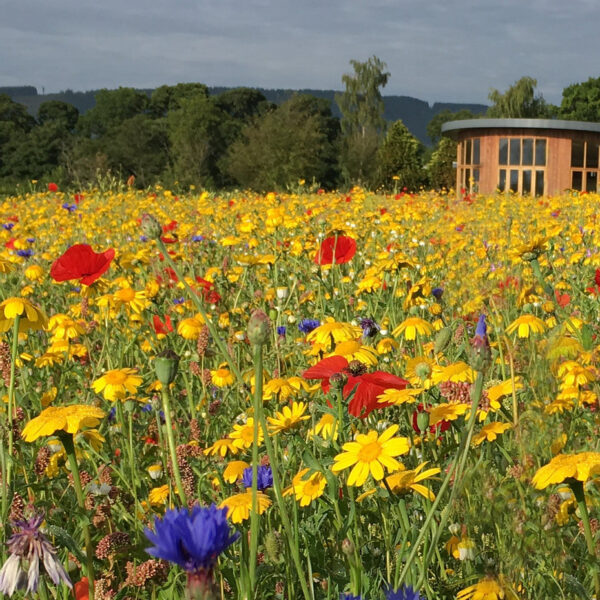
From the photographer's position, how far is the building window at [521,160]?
20969mm

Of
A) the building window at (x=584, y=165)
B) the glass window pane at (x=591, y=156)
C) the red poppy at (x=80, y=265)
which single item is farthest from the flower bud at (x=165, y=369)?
the glass window pane at (x=591, y=156)

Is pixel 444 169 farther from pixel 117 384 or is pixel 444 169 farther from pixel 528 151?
pixel 117 384

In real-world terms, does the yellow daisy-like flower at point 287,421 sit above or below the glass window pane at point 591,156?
below

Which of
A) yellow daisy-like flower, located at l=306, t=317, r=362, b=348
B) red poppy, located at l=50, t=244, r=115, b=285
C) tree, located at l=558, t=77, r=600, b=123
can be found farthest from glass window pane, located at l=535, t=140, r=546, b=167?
tree, located at l=558, t=77, r=600, b=123

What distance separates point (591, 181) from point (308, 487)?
22.5 metres

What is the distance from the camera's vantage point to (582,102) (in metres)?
Answer: 48.1

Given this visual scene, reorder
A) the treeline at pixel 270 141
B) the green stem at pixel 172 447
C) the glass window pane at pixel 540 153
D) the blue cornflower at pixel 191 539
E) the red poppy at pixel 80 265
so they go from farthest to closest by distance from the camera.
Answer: the treeline at pixel 270 141, the glass window pane at pixel 540 153, the red poppy at pixel 80 265, the green stem at pixel 172 447, the blue cornflower at pixel 191 539

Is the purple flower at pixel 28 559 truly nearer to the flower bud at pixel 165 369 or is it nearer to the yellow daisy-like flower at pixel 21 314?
the flower bud at pixel 165 369

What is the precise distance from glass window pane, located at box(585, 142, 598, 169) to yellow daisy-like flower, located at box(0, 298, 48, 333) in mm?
22212

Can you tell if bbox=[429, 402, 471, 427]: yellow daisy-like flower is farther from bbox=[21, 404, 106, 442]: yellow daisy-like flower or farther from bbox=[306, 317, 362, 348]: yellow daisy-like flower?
bbox=[21, 404, 106, 442]: yellow daisy-like flower

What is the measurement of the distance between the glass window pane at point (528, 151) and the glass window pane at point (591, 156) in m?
1.81

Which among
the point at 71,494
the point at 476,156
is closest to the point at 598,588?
the point at 71,494

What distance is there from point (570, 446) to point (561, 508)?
0.73 ft

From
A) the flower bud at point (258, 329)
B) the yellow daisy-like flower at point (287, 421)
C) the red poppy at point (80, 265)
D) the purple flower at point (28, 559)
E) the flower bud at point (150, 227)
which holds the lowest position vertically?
the yellow daisy-like flower at point (287, 421)
